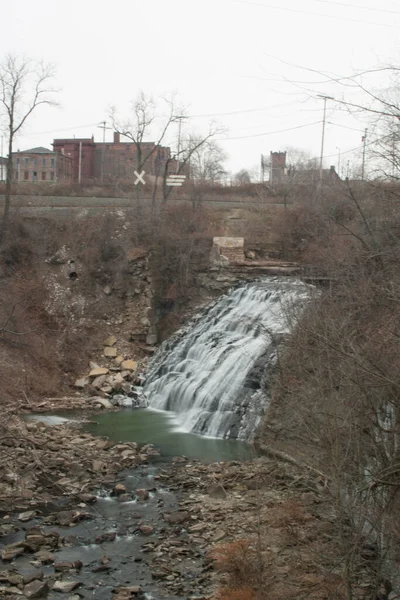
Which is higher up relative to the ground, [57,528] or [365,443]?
[365,443]

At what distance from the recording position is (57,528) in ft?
35.9

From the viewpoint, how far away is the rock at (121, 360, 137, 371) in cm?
2275

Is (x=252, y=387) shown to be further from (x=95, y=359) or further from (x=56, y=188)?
(x=56, y=188)

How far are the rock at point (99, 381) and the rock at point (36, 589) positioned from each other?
12693mm

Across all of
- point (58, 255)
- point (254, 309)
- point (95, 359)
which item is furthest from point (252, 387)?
point (58, 255)

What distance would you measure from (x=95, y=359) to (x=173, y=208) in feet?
30.2

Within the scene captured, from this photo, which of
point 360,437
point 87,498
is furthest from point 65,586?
point 360,437

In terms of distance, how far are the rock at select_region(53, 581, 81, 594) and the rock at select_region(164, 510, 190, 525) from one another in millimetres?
2433

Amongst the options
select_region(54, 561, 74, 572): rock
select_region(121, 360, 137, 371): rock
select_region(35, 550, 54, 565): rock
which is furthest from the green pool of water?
select_region(54, 561, 74, 572): rock

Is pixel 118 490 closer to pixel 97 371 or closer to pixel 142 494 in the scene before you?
pixel 142 494

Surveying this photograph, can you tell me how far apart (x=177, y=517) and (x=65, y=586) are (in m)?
2.73

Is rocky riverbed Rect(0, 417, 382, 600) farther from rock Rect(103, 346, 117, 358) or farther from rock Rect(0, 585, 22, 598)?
rock Rect(103, 346, 117, 358)

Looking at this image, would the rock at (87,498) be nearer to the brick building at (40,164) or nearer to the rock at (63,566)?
the rock at (63,566)

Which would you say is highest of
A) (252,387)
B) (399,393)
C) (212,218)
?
(212,218)
